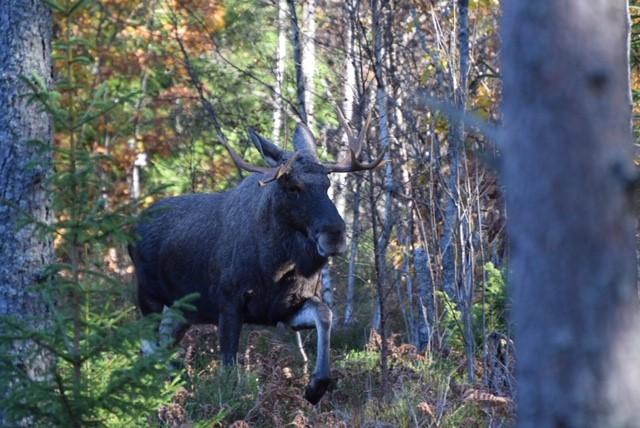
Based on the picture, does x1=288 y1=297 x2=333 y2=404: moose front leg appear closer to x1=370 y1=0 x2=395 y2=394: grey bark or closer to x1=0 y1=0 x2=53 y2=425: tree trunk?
x1=370 y1=0 x2=395 y2=394: grey bark

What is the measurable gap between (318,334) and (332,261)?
5130mm

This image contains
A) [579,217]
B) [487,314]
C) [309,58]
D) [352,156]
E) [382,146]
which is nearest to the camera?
[579,217]

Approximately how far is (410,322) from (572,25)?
8.24 metres

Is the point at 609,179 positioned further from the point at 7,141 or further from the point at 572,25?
the point at 7,141

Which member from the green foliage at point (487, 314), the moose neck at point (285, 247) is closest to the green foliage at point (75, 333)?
the green foliage at point (487, 314)

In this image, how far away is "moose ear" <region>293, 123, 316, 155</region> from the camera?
10820mm

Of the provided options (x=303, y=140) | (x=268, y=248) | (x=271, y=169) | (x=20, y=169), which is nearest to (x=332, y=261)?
(x=303, y=140)

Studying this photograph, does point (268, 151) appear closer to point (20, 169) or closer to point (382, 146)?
point (382, 146)

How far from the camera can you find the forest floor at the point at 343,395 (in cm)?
784

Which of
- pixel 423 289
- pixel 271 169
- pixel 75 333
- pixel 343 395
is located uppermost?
pixel 271 169

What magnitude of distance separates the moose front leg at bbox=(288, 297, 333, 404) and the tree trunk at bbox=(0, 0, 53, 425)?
2639mm

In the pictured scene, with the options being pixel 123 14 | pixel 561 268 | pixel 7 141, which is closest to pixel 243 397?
pixel 7 141

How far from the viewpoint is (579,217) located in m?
3.20

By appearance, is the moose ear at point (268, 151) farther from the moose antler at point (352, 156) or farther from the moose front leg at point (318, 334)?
the moose front leg at point (318, 334)
